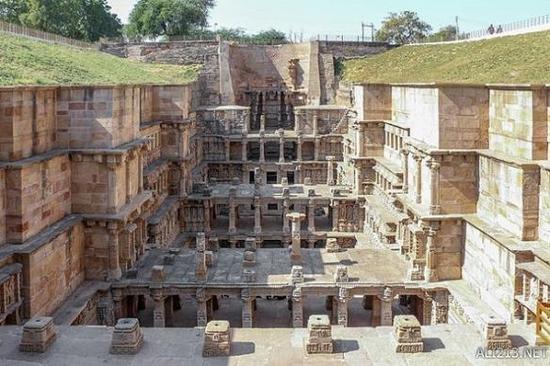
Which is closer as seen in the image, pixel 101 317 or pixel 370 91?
pixel 101 317

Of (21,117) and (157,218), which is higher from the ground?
(21,117)

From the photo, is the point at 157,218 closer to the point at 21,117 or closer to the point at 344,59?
the point at 21,117

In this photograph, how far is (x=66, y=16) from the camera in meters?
71.6

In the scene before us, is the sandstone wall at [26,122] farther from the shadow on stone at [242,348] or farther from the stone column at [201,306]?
the shadow on stone at [242,348]

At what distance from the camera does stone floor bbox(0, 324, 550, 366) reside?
14898 millimetres

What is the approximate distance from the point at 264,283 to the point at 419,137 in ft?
25.7

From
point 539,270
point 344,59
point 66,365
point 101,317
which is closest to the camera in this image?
point 66,365

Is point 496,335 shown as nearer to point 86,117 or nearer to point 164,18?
point 86,117

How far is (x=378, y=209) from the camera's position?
36.2m

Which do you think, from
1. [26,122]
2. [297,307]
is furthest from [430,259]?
[26,122]

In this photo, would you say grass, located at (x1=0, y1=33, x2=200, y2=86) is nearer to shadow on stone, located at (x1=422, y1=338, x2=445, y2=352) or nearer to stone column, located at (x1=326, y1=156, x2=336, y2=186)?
stone column, located at (x1=326, y1=156, x2=336, y2=186)

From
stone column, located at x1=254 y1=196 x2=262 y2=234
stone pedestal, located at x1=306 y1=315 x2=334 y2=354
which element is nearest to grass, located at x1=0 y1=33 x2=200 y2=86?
stone column, located at x1=254 y1=196 x2=262 y2=234

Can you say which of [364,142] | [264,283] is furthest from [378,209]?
[264,283]

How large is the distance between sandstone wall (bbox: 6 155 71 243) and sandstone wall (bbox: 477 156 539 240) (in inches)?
524
